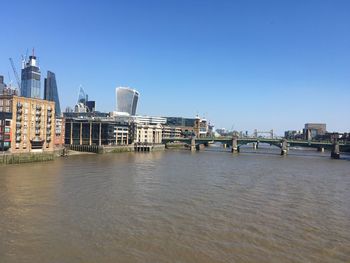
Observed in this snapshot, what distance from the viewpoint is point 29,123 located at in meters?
66.2

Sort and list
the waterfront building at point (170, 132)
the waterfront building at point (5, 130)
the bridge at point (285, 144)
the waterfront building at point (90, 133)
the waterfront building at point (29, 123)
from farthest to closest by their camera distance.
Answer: the waterfront building at point (170, 132) < the waterfront building at point (90, 133) < the bridge at point (285, 144) < the waterfront building at point (29, 123) < the waterfront building at point (5, 130)

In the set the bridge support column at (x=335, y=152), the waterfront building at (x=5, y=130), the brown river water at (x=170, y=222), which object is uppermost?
the waterfront building at (x=5, y=130)

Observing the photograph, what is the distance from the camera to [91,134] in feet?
350

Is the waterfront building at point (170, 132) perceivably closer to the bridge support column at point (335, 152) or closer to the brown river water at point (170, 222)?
the bridge support column at point (335, 152)

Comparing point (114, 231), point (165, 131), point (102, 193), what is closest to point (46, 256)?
point (114, 231)

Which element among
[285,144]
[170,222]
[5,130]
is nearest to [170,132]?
[285,144]

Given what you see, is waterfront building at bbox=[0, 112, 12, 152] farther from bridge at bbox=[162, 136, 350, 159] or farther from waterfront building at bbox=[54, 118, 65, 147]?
bridge at bbox=[162, 136, 350, 159]

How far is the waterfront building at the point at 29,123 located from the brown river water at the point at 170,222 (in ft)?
89.6

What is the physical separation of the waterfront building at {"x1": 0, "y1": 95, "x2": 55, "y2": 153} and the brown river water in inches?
1075

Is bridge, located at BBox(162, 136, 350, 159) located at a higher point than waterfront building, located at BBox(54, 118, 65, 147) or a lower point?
lower

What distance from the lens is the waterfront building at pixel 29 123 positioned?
62.5m

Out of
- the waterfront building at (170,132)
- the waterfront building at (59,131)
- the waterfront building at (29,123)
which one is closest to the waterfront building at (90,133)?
the waterfront building at (59,131)

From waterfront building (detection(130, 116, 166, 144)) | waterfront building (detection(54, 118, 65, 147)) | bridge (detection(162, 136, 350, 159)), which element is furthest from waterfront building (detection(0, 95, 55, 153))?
bridge (detection(162, 136, 350, 159))

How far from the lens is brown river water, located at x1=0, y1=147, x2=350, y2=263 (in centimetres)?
1675
